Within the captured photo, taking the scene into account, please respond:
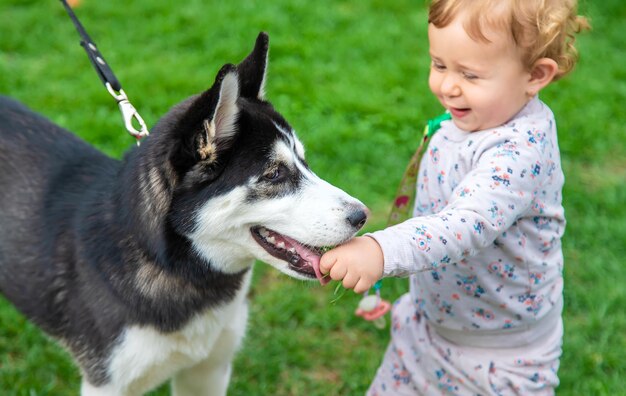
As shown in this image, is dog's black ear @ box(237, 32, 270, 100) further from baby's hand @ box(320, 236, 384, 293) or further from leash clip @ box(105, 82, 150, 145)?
baby's hand @ box(320, 236, 384, 293)

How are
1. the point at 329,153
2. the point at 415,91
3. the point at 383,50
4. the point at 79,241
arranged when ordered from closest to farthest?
the point at 79,241 < the point at 329,153 < the point at 415,91 < the point at 383,50

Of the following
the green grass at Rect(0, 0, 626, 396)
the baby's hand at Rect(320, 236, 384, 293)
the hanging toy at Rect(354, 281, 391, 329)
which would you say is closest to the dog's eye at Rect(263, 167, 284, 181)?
the baby's hand at Rect(320, 236, 384, 293)

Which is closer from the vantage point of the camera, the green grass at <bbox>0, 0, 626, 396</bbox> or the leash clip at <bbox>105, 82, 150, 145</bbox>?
the leash clip at <bbox>105, 82, 150, 145</bbox>

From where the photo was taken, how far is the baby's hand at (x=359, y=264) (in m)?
2.20

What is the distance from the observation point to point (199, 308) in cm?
278

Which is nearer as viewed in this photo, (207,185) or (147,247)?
(207,185)

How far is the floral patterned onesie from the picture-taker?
2.36m

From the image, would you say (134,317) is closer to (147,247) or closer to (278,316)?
(147,247)

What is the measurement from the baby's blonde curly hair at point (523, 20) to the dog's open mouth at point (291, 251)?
891 mm

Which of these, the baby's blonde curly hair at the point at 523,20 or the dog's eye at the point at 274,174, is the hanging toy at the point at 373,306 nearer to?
the dog's eye at the point at 274,174

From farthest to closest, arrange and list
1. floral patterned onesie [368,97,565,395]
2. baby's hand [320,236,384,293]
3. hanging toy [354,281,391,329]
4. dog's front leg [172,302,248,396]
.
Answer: hanging toy [354,281,391,329]
dog's front leg [172,302,248,396]
floral patterned onesie [368,97,565,395]
baby's hand [320,236,384,293]

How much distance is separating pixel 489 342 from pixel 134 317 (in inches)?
54.3

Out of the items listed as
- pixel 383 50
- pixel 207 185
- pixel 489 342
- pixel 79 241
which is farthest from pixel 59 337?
pixel 383 50

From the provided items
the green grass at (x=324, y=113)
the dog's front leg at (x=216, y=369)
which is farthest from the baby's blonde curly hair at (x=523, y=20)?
the green grass at (x=324, y=113)
